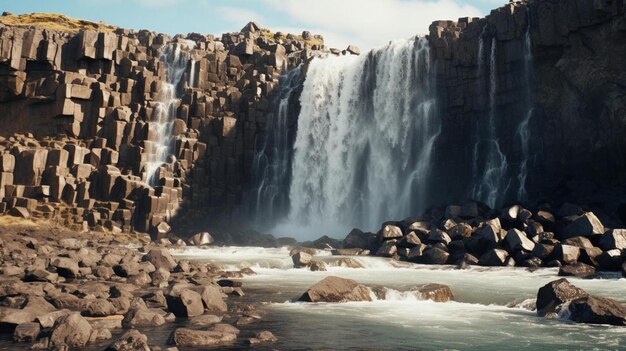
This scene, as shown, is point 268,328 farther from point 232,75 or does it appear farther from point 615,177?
point 232,75

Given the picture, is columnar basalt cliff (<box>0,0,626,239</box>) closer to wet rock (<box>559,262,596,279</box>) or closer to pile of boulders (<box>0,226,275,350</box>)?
wet rock (<box>559,262,596,279</box>)

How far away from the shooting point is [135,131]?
196ft

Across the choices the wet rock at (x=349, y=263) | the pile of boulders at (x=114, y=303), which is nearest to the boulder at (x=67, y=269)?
the pile of boulders at (x=114, y=303)

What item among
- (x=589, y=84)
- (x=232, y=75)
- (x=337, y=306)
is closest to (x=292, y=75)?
(x=232, y=75)

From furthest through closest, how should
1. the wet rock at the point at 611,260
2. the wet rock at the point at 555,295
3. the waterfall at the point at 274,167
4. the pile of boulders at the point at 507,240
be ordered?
the waterfall at the point at 274,167 < the pile of boulders at the point at 507,240 < the wet rock at the point at 611,260 < the wet rock at the point at 555,295

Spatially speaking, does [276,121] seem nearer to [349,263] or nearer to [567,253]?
[349,263]

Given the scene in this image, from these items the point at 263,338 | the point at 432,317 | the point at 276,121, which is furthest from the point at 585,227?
the point at 276,121

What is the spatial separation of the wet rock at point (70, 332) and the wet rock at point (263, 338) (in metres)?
3.94

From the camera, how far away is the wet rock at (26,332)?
14.5 metres

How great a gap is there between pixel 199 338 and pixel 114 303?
471 centimetres

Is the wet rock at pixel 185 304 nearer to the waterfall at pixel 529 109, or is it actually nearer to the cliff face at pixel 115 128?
the waterfall at pixel 529 109

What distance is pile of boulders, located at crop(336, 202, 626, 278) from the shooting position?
33.5 metres

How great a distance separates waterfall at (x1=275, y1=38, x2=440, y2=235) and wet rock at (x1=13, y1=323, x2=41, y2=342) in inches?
1603

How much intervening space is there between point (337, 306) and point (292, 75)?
47.4 metres
